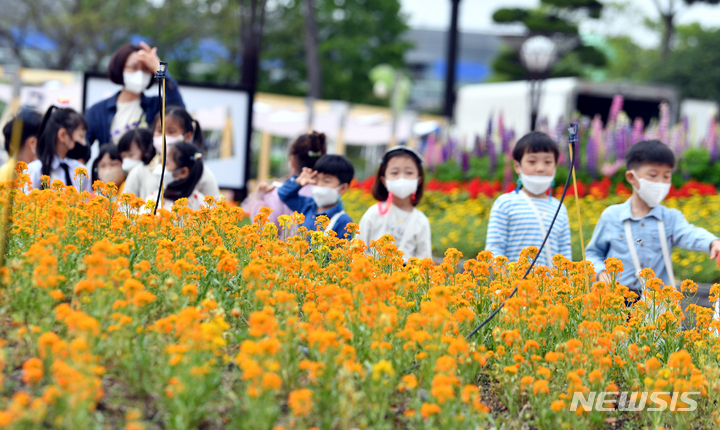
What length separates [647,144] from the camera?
4551mm

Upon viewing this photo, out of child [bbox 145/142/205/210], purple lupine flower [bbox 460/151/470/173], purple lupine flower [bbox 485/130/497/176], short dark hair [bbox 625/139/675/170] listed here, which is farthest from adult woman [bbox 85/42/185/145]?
purple lupine flower [bbox 460/151/470/173]

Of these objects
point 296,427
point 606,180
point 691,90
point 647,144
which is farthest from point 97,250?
point 691,90

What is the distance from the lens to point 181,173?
492 cm

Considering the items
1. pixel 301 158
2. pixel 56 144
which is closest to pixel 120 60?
pixel 56 144

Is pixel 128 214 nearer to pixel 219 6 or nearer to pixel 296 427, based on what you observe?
pixel 296 427

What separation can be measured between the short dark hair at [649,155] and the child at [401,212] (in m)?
1.38

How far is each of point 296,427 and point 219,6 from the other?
110 feet

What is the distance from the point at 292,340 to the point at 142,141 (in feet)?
9.60

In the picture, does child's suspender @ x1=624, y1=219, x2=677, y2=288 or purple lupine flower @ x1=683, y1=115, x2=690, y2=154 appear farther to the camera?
purple lupine flower @ x1=683, y1=115, x2=690, y2=154

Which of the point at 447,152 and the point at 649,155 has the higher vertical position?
the point at 447,152

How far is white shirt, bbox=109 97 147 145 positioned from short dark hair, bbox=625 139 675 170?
12.0 ft

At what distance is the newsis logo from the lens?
8.85 feet

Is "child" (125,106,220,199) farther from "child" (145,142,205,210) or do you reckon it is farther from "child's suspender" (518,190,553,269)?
"child's suspender" (518,190,553,269)

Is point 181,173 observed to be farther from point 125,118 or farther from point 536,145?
point 536,145
